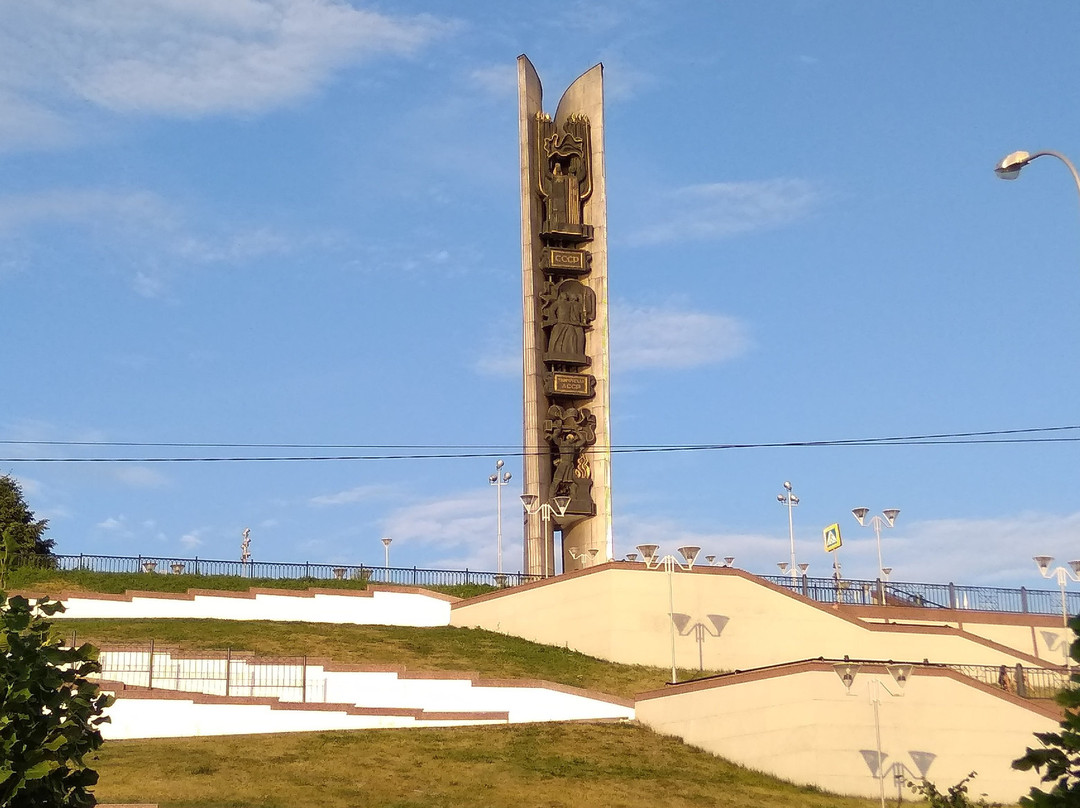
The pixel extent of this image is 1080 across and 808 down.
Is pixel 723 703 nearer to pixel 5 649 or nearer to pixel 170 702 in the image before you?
pixel 170 702

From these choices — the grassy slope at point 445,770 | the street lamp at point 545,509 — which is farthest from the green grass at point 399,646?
the street lamp at point 545,509

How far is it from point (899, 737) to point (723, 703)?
170 inches

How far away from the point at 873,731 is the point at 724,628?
471 inches

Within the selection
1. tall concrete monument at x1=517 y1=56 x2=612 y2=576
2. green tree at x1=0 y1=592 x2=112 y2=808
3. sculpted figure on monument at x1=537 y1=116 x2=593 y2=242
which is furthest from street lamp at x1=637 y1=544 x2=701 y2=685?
green tree at x1=0 y1=592 x2=112 y2=808

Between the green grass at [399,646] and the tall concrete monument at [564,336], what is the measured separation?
9.09 metres

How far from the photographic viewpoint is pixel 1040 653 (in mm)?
46594

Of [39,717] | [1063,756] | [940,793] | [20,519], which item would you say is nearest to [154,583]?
[20,519]

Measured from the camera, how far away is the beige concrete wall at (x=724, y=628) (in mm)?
41812

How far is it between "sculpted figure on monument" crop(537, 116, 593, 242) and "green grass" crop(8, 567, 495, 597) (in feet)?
51.9

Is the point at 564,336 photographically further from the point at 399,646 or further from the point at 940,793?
the point at 940,793

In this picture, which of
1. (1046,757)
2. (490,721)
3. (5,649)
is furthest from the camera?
(490,721)

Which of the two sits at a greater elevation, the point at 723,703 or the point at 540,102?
the point at 540,102

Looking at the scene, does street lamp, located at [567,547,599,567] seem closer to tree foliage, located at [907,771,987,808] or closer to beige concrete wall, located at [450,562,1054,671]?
beige concrete wall, located at [450,562,1054,671]

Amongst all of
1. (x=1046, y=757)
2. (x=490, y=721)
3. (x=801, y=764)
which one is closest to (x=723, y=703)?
(x=801, y=764)
